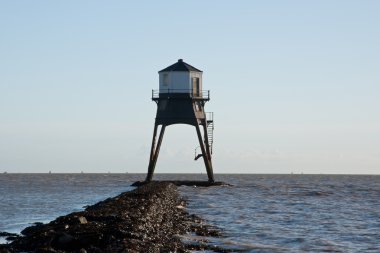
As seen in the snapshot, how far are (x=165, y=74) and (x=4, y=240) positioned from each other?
39608mm

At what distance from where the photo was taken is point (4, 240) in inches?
877

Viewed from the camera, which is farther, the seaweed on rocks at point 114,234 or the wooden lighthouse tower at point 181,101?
the wooden lighthouse tower at point 181,101

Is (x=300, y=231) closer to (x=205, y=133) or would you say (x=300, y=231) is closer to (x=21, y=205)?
(x=21, y=205)

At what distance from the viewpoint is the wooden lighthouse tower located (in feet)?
196

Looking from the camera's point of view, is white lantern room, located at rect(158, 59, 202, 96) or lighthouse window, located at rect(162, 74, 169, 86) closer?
white lantern room, located at rect(158, 59, 202, 96)

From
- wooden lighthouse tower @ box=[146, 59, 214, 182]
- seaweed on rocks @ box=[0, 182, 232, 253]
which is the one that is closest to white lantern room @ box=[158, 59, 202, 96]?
wooden lighthouse tower @ box=[146, 59, 214, 182]

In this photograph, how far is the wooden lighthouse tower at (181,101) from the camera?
59781 millimetres

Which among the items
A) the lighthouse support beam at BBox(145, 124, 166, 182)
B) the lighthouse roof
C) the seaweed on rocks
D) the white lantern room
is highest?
the lighthouse roof

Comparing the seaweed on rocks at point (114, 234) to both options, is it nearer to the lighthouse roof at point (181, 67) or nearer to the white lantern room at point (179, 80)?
the white lantern room at point (179, 80)

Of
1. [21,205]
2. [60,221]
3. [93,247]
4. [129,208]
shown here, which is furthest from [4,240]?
[21,205]

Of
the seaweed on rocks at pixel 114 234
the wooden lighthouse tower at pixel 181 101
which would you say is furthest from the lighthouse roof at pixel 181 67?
the seaweed on rocks at pixel 114 234

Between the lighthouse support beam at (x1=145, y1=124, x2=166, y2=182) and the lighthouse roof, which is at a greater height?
the lighthouse roof

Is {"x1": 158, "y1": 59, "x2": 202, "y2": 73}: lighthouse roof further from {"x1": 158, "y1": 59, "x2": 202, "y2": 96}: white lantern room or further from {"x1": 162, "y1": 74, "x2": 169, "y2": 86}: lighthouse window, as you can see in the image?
{"x1": 162, "y1": 74, "x2": 169, "y2": 86}: lighthouse window

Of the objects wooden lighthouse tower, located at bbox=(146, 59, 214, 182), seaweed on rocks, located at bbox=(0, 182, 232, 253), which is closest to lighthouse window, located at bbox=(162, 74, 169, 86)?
wooden lighthouse tower, located at bbox=(146, 59, 214, 182)
